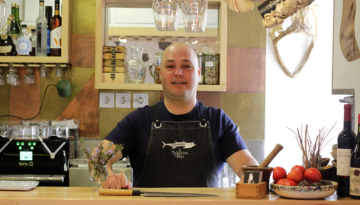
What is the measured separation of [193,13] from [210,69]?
153 centimetres

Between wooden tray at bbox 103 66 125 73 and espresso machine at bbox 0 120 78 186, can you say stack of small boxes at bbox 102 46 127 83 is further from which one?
espresso machine at bbox 0 120 78 186

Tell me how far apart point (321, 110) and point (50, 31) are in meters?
2.44

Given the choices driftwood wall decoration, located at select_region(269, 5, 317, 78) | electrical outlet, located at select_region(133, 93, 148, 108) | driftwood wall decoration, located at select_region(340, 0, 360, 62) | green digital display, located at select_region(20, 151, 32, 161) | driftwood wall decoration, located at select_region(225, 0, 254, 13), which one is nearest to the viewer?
driftwood wall decoration, located at select_region(225, 0, 254, 13)

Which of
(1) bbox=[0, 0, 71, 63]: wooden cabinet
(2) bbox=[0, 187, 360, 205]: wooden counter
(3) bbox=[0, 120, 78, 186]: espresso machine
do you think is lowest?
(3) bbox=[0, 120, 78, 186]: espresso machine

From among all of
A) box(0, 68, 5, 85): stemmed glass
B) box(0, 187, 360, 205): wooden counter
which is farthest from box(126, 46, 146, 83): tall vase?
box(0, 187, 360, 205): wooden counter

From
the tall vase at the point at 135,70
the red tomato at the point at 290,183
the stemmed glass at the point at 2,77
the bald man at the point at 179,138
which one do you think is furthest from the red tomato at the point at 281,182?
the stemmed glass at the point at 2,77

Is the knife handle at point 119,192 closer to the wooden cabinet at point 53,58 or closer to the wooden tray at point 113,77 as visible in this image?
the wooden tray at point 113,77

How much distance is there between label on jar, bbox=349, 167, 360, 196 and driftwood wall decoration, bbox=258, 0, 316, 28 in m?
0.62

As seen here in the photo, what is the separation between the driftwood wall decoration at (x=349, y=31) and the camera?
5.99 ft

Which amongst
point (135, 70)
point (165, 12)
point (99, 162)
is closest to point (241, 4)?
point (165, 12)

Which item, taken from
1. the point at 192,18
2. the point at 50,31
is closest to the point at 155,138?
the point at 192,18

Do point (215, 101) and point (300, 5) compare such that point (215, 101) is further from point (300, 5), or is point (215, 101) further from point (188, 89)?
point (300, 5)

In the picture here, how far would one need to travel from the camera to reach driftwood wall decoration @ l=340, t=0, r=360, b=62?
1827 mm

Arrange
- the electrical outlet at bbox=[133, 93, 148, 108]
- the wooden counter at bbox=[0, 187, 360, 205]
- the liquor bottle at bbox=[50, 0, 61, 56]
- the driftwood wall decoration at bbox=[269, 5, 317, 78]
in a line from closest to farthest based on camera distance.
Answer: the wooden counter at bbox=[0, 187, 360, 205] → the liquor bottle at bbox=[50, 0, 61, 56] → the driftwood wall decoration at bbox=[269, 5, 317, 78] → the electrical outlet at bbox=[133, 93, 148, 108]
